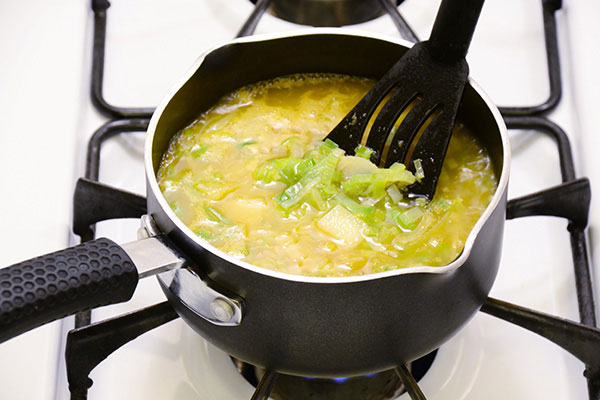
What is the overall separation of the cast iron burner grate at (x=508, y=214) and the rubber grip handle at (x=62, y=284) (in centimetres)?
17

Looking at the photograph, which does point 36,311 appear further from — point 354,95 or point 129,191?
point 354,95

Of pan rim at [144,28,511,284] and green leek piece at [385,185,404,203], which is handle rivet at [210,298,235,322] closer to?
pan rim at [144,28,511,284]

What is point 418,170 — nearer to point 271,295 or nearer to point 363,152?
point 363,152

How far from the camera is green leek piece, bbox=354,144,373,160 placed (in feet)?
3.26

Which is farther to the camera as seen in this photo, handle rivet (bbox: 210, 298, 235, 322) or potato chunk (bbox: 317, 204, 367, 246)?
potato chunk (bbox: 317, 204, 367, 246)

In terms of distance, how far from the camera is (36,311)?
708 millimetres

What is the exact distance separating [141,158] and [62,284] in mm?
469

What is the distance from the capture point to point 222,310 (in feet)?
2.59

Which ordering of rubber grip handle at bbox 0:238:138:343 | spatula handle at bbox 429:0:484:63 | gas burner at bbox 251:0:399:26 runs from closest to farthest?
1. rubber grip handle at bbox 0:238:138:343
2. spatula handle at bbox 429:0:484:63
3. gas burner at bbox 251:0:399:26

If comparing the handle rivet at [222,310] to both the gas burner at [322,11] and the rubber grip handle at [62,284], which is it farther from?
the gas burner at [322,11]

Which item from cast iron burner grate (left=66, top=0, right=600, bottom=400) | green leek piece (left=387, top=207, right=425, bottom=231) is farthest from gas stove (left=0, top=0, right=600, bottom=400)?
green leek piece (left=387, top=207, right=425, bottom=231)

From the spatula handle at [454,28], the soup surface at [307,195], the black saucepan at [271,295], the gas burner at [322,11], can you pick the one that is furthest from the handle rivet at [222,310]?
the gas burner at [322,11]

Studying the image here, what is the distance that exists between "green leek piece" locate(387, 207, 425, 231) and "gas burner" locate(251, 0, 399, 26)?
473mm

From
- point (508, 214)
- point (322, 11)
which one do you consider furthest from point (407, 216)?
point (322, 11)
